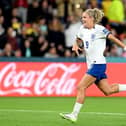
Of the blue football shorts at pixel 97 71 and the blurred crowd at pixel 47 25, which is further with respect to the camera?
the blurred crowd at pixel 47 25

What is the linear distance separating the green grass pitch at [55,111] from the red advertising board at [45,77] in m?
0.62

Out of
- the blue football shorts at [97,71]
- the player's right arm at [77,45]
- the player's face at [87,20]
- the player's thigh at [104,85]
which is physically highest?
the player's face at [87,20]

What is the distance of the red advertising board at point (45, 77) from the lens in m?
19.0

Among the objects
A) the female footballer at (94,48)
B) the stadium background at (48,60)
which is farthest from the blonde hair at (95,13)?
the stadium background at (48,60)

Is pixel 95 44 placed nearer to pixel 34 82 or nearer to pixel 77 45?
pixel 77 45

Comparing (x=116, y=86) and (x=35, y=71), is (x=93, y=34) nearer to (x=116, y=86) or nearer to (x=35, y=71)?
(x=116, y=86)

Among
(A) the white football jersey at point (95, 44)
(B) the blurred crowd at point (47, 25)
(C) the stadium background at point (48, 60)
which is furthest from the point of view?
(B) the blurred crowd at point (47, 25)

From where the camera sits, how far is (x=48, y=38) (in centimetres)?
2123

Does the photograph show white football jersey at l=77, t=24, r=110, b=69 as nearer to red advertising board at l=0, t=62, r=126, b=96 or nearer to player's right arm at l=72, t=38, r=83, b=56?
player's right arm at l=72, t=38, r=83, b=56

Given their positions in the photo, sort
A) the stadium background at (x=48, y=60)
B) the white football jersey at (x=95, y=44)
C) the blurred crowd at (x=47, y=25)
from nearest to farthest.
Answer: the white football jersey at (x=95, y=44) → the stadium background at (x=48, y=60) → the blurred crowd at (x=47, y=25)

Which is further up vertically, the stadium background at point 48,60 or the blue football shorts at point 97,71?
the blue football shorts at point 97,71

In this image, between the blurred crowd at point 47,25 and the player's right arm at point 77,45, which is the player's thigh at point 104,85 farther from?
the blurred crowd at point 47,25

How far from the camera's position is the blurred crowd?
2070 centimetres

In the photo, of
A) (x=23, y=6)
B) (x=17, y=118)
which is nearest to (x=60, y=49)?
(x=23, y=6)
